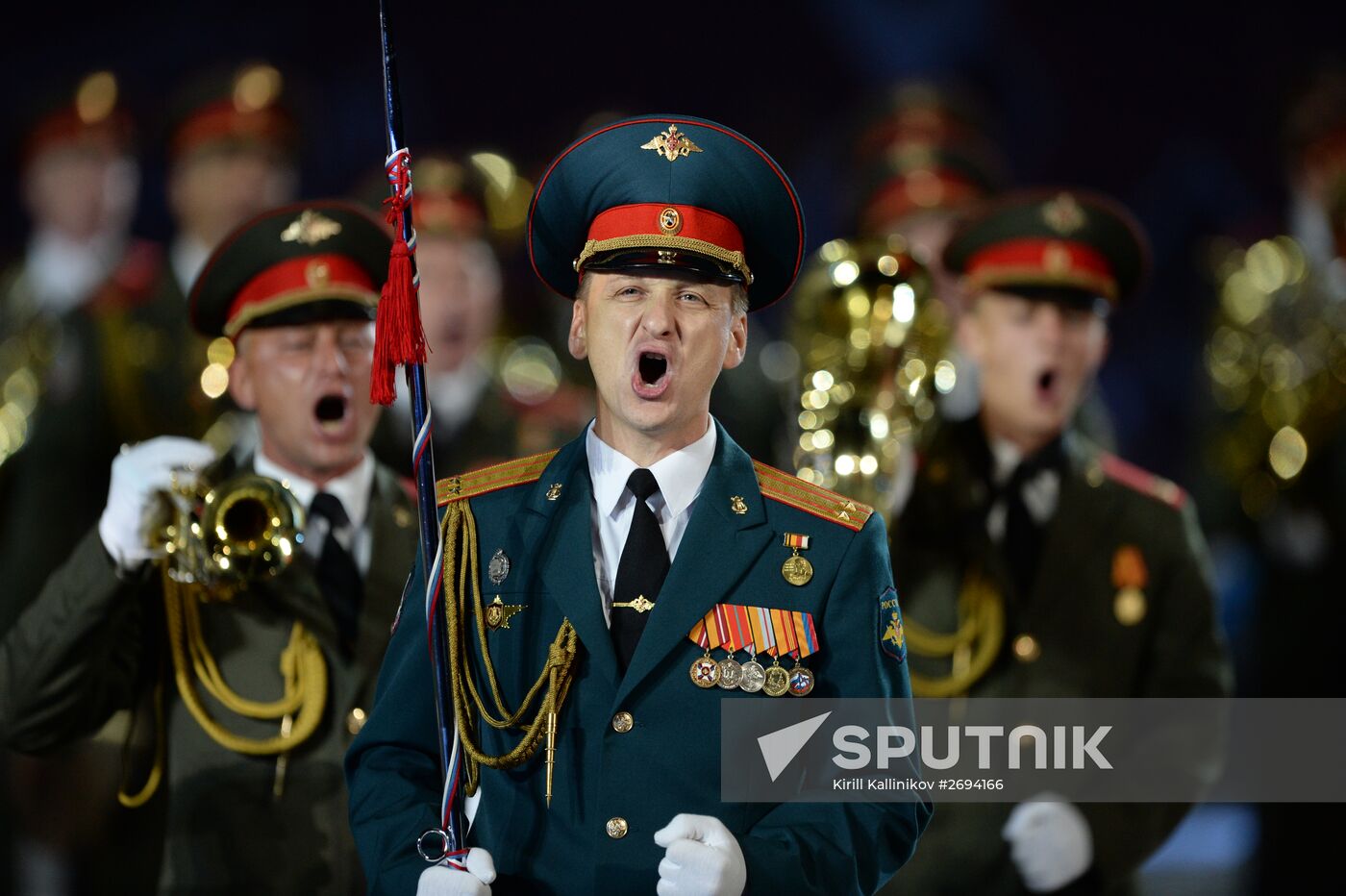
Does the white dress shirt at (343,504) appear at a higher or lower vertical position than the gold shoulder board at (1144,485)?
lower

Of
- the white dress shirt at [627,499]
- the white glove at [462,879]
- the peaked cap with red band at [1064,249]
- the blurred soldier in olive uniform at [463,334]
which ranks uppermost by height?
the blurred soldier in olive uniform at [463,334]

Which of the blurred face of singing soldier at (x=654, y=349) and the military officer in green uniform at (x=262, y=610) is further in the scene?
the military officer in green uniform at (x=262, y=610)

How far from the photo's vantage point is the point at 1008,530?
505 centimetres

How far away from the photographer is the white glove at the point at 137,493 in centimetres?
404

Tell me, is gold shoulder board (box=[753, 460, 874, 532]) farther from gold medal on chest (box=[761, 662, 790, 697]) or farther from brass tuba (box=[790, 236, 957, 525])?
brass tuba (box=[790, 236, 957, 525])

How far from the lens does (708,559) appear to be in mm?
3301

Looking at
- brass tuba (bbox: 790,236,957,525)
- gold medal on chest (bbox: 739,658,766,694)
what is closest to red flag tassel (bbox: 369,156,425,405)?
gold medal on chest (bbox: 739,658,766,694)

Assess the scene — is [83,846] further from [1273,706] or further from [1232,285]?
[1232,285]

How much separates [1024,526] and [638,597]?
203cm

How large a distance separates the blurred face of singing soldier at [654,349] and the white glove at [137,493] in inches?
45.8

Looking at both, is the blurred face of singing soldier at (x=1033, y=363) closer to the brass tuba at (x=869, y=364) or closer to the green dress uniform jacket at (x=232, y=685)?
the brass tuba at (x=869, y=364)

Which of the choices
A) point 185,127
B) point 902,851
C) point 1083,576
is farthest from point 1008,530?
point 185,127

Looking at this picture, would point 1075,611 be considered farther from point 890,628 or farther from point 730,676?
point 730,676

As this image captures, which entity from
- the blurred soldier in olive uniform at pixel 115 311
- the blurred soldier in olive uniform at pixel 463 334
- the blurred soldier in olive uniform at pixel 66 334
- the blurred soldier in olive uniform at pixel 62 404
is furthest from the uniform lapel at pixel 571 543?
the blurred soldier in olive uniform at pixel 66 334
